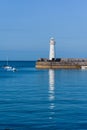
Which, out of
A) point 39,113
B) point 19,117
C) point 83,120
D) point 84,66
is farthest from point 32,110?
point 84,66

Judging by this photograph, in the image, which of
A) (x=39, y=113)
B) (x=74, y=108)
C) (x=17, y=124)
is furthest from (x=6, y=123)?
(x=74, y=108)

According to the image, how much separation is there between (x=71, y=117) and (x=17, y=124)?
3526mm

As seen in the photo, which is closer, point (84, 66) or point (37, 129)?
point (37, 129)

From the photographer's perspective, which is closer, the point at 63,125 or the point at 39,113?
the point at 63,125

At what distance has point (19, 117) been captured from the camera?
2369cm

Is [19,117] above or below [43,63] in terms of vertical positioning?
below

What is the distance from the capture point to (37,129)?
805 inches

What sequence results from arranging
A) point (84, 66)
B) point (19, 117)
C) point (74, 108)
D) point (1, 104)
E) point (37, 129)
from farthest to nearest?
point (84, 66) → point (1, 104) → point (74, 108) → point (19, 117) → point (37, 129)

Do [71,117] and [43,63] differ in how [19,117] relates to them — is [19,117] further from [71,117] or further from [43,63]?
[43,63]

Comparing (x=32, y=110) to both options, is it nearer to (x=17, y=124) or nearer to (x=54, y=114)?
(x=54, y=114)

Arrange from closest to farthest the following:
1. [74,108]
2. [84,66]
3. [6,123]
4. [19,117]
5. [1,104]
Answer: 1. [6,123]
2. [19,117]
3. [74,108]
4. [1,104]
5. [84,66]

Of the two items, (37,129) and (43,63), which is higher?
(43,63)

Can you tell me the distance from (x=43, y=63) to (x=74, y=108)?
90.5m

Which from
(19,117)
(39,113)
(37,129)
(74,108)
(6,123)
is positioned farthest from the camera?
(74,108)
